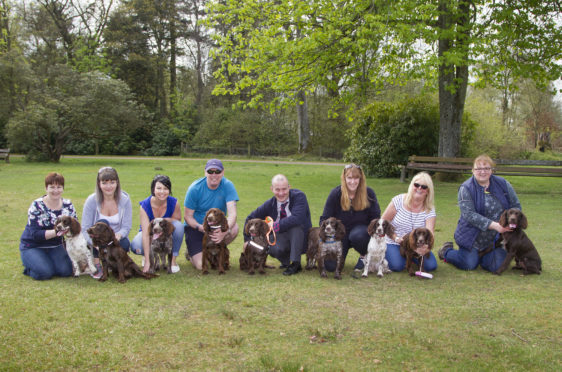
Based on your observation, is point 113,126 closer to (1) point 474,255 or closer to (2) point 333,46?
(2) point 333,46

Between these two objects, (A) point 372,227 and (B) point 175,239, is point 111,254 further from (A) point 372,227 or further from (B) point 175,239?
(A) point 372,227

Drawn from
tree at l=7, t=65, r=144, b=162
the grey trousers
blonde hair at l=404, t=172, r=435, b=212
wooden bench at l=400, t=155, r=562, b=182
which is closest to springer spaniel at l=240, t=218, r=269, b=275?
the grey trousers

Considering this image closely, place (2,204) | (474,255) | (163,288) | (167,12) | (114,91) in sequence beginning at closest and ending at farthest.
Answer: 1. (163,288)
2. (474,255)
3. (2,204)
4. (114,91)
5. (167,12)

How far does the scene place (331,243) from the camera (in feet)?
17.5

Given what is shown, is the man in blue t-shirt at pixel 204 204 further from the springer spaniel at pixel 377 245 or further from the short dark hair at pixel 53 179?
the springer spaniel at pixel 377 245

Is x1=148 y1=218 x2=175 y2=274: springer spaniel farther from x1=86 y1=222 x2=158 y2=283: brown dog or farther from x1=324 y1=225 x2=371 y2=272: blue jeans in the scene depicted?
x1=324 y1=225 x2=371 y2=272: blue jeans

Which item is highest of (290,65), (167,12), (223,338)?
(167,12)

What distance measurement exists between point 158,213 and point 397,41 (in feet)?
31.8

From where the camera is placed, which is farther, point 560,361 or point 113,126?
point 113,126

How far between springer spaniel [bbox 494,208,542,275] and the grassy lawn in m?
0.15

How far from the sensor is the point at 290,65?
13.9m

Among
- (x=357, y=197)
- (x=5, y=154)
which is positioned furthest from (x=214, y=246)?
(x=5, y=154)

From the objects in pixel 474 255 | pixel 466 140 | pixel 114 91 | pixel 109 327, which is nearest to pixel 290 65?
pixel 466 140

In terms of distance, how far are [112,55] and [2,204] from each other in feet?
111
